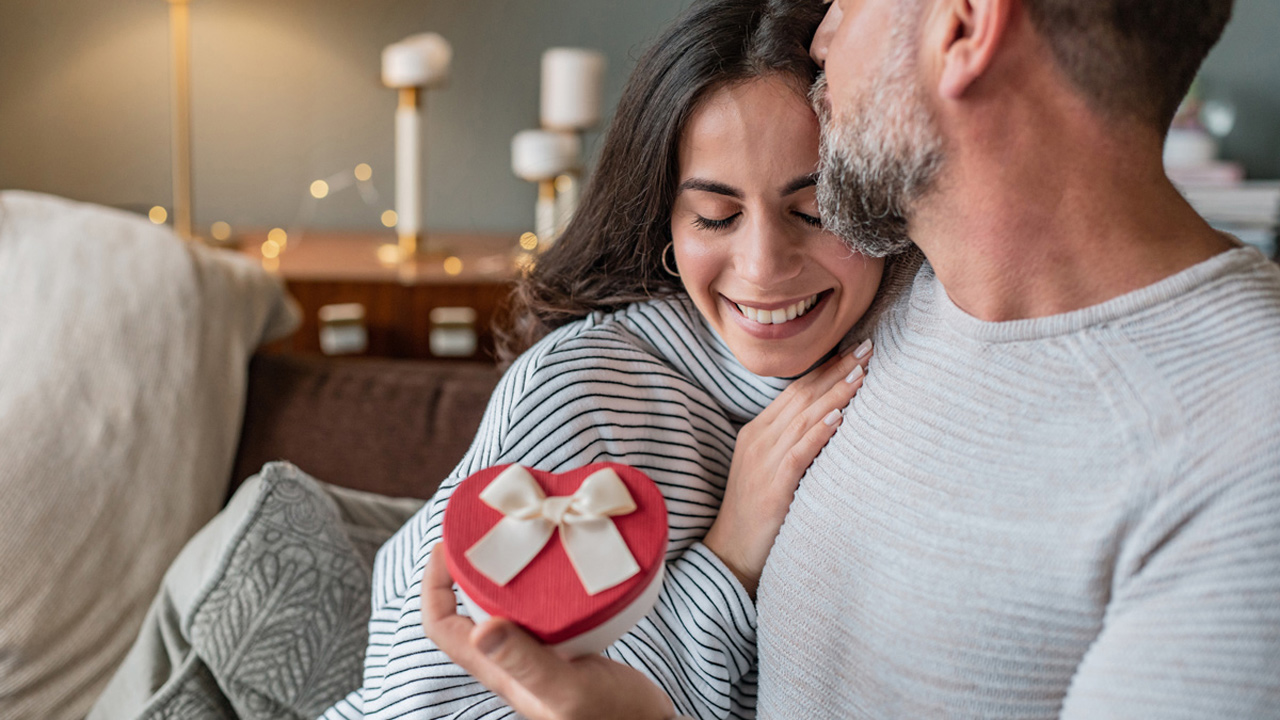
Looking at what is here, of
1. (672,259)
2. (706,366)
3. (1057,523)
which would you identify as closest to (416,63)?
(672,259)

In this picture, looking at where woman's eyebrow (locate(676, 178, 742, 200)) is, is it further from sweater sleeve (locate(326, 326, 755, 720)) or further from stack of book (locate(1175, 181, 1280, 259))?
stack of book (locate(1175, 181, 1280, 259))

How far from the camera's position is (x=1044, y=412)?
80 cm

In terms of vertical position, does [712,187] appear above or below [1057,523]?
above

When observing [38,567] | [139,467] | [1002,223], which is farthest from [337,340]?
[1002,223]

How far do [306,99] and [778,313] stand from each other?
2.10 metres

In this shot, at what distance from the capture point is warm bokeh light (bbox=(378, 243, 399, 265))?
244 centimetres

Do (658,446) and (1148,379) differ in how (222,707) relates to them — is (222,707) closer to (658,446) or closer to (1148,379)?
(658,446)

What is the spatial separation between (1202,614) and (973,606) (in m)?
0.18

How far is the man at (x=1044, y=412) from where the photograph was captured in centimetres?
70

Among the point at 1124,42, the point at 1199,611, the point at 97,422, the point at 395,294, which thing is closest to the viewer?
the point at 1199,611

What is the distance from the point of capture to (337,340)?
7.41 ft

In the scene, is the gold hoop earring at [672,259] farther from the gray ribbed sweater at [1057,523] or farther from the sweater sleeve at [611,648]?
the gray ribbed sweater at [1057,523]

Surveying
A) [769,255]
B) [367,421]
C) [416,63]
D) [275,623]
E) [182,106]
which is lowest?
[275,623]

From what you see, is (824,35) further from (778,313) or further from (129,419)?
(129,419)
